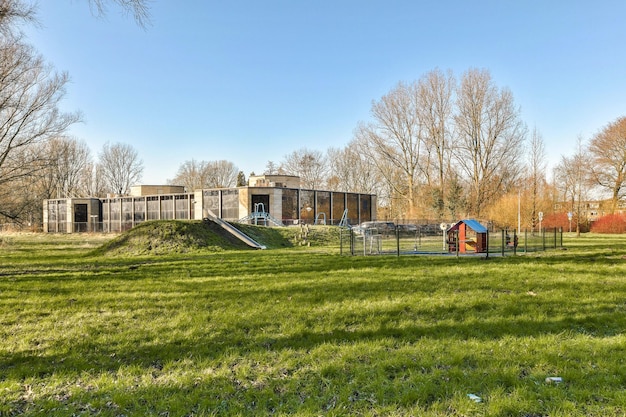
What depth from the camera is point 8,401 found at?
402 centimetres

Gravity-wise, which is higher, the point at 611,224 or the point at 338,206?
the point at 338,206

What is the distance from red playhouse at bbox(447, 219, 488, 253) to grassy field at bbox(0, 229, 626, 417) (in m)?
5.97

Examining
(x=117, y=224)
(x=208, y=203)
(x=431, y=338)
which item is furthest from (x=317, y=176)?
(x=431, y=338)

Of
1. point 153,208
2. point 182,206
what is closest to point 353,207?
point 182,206

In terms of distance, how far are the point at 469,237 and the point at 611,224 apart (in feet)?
110

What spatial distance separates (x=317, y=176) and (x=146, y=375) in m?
66.3

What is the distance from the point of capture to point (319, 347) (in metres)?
5.34

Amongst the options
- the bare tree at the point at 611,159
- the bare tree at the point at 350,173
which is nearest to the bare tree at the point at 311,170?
the bare tree at the point at 350,173

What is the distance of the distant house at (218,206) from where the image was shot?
1836 inches

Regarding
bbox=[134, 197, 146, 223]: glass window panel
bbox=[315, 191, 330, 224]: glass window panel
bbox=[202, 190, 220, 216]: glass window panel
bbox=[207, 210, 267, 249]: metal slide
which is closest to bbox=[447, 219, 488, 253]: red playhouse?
bbox=[207, 210, 267, 249]: metal slide

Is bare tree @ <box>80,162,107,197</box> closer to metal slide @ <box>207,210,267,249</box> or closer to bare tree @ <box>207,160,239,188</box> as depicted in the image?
bare tree @ <box>207,160,239,188</box>

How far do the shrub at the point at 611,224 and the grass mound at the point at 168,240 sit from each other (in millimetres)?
38460

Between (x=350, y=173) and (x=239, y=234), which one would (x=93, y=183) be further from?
(x=239, y=234)

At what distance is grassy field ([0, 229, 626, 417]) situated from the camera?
3.89 metres
